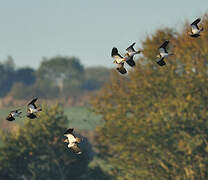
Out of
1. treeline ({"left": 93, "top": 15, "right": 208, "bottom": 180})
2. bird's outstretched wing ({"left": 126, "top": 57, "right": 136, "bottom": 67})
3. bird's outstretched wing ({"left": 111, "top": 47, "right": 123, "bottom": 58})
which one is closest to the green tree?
treeline ({"left": 93, "top": 15, "right": 208, "bottom": 180})

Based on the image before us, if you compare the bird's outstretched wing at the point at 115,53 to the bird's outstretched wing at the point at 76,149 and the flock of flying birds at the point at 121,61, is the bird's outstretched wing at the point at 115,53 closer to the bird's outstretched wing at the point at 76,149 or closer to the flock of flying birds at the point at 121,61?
the flock of flying birds at the point at 121,61

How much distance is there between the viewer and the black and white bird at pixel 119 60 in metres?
20.7

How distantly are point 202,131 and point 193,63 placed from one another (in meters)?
7.41

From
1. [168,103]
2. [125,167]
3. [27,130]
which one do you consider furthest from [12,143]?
[168,103]

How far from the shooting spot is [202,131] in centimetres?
7306

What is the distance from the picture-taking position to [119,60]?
20859mm

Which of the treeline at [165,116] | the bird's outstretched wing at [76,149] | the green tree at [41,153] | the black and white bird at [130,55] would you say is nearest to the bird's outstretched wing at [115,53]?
the black and white bird at [130,55]

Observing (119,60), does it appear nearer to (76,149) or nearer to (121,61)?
(121,61)

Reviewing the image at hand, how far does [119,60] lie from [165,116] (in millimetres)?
52966

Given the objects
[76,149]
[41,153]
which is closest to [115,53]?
[76,149]

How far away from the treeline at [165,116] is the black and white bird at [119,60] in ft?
164

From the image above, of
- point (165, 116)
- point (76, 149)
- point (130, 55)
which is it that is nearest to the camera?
point (76, 149)

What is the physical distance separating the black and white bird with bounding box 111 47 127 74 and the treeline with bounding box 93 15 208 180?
50091mm

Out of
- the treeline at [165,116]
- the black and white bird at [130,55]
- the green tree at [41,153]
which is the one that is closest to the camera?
the black and white bird at [130,55]
